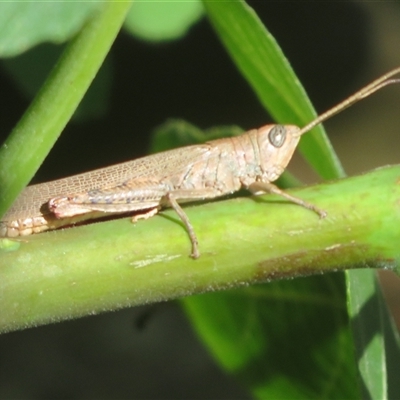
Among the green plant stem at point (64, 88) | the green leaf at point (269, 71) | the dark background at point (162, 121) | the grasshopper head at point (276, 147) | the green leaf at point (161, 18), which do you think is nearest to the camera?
the green plant stem at point (64, 88)

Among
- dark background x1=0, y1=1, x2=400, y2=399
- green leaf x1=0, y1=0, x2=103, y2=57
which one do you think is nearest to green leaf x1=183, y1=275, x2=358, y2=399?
green leaf x1=0, y1=0, x2=103, y2=57

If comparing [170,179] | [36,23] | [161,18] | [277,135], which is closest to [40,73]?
[161,18]

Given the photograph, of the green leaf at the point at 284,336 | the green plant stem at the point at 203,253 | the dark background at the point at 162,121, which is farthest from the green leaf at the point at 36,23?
the dark background at the point at 162,121

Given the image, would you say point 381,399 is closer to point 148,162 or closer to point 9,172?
point 9,172

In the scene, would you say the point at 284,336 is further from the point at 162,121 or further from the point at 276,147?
the point at 162,121

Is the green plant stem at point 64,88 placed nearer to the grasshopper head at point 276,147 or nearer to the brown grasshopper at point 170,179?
the brown grasshopper at point 170,179

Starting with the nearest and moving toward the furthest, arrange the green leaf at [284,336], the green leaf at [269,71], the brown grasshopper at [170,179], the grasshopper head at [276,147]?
the green leaf at [269,71], the green leaf at [284,336], the brown grasshopper at [170,179], the grasshopper head at [276,147]
